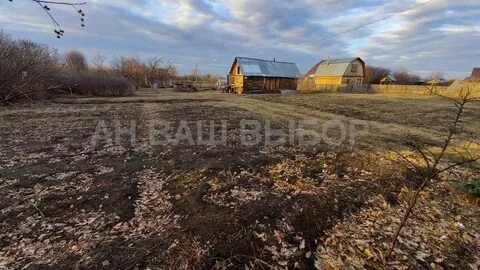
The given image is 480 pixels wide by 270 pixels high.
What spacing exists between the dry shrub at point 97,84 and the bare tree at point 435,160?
26.5 m

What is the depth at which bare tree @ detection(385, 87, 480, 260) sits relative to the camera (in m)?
2.61

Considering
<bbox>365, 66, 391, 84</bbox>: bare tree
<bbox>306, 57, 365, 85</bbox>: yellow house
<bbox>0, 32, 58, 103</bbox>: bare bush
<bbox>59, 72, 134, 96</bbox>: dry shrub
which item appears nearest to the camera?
<bbox>0, 32, 58, 103</bbox>: bare bush

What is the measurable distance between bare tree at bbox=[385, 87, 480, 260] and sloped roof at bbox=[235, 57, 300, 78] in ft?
86.6

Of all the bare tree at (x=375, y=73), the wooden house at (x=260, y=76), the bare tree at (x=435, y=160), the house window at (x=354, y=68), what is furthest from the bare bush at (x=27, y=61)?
the bare tree at (x=375, y=73)

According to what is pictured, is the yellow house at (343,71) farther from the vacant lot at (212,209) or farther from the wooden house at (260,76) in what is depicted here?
the vacant lot at (212,209)

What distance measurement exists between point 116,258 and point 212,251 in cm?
105

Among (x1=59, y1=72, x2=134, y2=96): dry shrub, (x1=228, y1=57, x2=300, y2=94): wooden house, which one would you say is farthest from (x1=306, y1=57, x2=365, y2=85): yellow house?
(x1=59, y1=72, x2=134, y2=96): dry shrub

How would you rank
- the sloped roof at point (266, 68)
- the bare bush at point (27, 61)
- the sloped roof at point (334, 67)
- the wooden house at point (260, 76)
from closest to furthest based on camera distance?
the bare bush at point (27, 61)
the wooden house at point (260, 76)
the sloped roof at point (266, 68)
the sloped roof at point (334, 67)

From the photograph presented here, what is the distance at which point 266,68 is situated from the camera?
37250mm

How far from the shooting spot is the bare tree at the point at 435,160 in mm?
2610

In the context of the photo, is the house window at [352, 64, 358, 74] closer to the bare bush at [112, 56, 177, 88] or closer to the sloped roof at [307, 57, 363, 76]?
the sloped roof at [307, 57, 363, 76]

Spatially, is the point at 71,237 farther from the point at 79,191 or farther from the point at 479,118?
the point at 479,118

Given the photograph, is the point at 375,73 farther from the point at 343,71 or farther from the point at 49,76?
the point at 49,76

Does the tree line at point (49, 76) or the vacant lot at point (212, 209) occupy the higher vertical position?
the tree line at point (49, 76)
